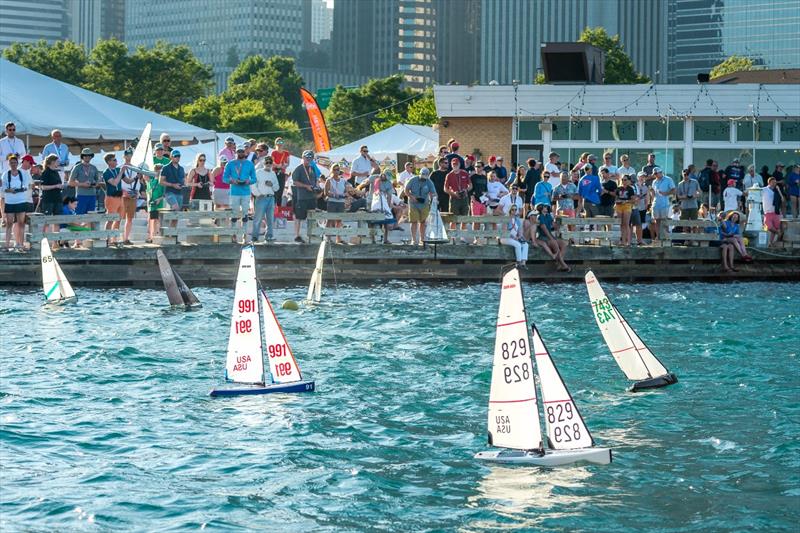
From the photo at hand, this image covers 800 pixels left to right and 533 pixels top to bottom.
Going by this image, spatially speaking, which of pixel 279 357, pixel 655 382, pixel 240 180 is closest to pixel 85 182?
pixel 240 180

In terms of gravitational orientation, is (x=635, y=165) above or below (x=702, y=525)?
above

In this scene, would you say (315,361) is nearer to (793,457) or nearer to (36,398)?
(36,398)

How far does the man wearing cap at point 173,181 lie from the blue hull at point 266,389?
1209cm

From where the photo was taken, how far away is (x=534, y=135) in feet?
142

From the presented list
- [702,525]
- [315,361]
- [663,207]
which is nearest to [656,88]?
[663,207]

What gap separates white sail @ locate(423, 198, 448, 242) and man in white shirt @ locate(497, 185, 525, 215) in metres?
1.66

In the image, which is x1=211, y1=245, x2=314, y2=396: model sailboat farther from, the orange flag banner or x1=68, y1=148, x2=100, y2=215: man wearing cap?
the orange flag banner

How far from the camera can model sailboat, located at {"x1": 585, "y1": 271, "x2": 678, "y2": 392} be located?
58.3 ft

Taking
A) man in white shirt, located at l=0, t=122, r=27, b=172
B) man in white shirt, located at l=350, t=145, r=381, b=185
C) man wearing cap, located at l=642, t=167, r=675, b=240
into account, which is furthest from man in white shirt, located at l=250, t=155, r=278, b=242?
man wearing cap, located at l=642, t=167, r=675, b=240

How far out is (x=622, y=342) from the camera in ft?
59.8

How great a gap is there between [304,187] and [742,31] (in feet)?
568

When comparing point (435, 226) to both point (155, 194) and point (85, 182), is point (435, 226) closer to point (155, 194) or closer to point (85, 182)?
point (155, 194)

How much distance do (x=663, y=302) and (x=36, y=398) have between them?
15.4 m

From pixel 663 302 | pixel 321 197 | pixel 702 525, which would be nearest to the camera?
pixel 702 525
